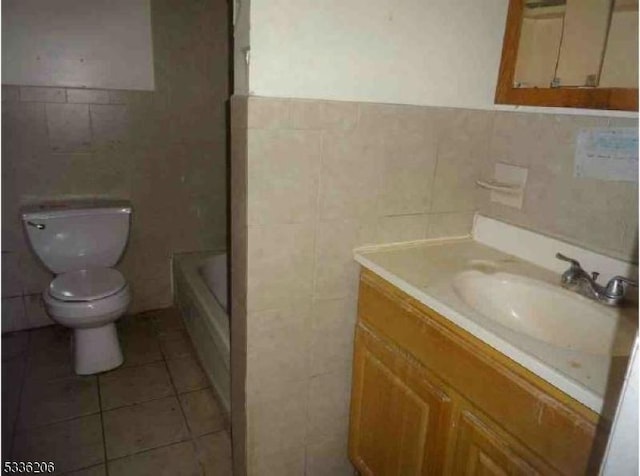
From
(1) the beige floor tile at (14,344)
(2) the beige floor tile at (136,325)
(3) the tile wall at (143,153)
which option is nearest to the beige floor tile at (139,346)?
(2) the beige floor tile at (136,325)

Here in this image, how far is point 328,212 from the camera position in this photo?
125cm

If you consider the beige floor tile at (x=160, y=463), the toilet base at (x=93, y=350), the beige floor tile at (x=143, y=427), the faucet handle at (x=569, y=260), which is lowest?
the beige floor tile at (x=160, y=463)

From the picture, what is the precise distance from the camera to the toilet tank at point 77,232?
6.92ft

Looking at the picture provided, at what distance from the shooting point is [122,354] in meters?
2.20

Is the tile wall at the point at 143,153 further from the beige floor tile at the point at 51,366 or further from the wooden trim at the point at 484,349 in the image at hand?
the wooden trim at the point at 484,349

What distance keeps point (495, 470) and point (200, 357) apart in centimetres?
155

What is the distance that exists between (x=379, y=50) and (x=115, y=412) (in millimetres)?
1692

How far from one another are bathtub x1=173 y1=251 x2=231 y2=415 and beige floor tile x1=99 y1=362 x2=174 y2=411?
19 centimetres

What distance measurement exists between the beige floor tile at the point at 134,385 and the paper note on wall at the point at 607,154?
1790mm

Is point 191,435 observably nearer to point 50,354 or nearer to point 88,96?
point 50,354

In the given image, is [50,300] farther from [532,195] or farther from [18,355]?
[532,195]

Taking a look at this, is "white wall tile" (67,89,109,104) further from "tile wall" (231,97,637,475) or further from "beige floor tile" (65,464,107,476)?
"beige floor tile" (65,464,107,476)

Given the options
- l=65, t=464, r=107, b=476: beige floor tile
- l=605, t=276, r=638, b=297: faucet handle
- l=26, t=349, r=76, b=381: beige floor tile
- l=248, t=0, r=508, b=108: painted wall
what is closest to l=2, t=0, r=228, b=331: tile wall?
l=26, t=349, r=76, b=381: beige floor tile

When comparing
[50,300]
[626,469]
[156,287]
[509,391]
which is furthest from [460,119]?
[156,287]
